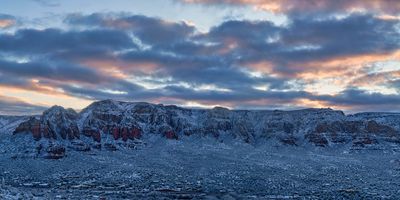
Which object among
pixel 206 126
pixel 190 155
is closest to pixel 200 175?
pixel 190 155

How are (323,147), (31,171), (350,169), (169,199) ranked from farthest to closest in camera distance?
(323,147) < (350,169) < (31,171) < (169,199)

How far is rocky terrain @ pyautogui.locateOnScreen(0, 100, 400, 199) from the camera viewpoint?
95500mm

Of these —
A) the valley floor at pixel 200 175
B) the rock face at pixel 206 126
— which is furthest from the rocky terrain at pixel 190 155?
the rock face at pixel 206 126

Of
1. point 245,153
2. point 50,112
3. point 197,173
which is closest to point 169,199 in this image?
point 197,173

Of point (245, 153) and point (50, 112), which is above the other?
point (50, 112)

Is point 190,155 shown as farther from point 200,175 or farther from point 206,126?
point 206,126

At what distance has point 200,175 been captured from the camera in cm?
11262

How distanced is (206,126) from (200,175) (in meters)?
75.9

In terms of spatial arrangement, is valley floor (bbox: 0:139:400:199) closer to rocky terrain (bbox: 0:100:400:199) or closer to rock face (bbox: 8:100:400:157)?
rocky terrain (bbox: 0:100:400:199)

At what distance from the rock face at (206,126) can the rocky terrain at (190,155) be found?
352 mm

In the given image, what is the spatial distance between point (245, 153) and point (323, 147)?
32.3 meters

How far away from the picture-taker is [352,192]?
91812 millimetres

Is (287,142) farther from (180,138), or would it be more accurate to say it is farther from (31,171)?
(31,171)

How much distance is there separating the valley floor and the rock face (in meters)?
13.1
